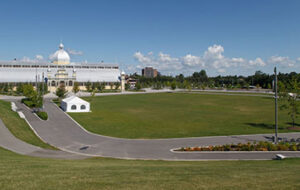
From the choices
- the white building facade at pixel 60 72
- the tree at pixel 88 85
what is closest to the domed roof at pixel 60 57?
the white building facade at pixel 60 72

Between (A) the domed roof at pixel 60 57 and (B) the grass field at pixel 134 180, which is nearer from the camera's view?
(B) the grass field at pixel 134 180

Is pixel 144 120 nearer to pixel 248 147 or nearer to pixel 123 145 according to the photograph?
pixel 123 145

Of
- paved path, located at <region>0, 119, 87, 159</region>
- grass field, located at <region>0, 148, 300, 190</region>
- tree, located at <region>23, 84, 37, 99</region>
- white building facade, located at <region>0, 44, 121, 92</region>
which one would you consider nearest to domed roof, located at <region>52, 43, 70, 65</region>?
white building facade, located at <region>0, 44, 121, 92</region>

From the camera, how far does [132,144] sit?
27312 mm

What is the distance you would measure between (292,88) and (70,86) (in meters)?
104

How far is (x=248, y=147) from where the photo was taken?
24547 millimetres

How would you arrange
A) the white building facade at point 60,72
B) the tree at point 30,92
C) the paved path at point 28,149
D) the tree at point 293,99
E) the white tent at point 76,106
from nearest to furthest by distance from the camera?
the paved path at point 28,149, the tree at point 293,99, the white tent at point 76,106, the tree at point 30,92, the white building facade at point 60,72

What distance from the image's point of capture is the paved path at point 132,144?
22.9 meters

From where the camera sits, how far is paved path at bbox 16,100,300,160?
22922 mm

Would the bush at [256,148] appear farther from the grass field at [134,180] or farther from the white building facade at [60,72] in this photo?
the white building facade at [60,72]

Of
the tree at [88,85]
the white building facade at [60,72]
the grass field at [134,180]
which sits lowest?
the grass field at [134,180]

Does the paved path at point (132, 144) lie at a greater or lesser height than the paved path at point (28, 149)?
lesser

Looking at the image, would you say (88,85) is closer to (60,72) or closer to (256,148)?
(60,72)

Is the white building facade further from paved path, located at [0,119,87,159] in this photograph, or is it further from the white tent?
paved path, located at [0,119,87,159]
